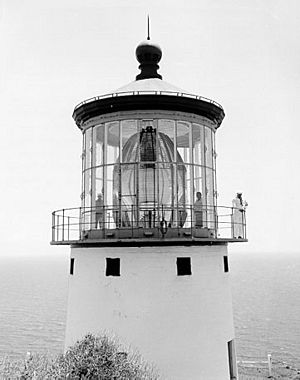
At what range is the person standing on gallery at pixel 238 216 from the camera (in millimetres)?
8547

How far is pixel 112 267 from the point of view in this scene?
7.46 m

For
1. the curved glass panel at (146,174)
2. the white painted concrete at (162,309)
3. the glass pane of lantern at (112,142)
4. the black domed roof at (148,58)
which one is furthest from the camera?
the black domed roof at (148,58)

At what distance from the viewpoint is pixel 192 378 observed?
286 inches

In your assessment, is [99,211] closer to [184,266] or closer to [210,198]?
[184,266]

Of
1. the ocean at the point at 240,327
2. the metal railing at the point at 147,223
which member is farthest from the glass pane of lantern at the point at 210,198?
the ocean at the point at 240,327

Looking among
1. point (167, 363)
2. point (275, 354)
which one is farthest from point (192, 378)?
point (275, 354)

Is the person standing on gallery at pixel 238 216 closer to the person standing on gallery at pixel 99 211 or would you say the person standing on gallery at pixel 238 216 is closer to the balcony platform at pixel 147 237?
the balcony platform at pixel 147 237

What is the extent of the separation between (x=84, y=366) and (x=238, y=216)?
166 inches

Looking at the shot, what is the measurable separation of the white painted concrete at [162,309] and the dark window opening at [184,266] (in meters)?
0.06

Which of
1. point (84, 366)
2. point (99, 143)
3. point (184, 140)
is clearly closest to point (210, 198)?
point (184, 140)

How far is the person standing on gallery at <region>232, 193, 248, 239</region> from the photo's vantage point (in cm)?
855

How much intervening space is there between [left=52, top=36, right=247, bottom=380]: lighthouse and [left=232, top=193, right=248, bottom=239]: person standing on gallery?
4 cm

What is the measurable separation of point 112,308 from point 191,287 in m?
1.28

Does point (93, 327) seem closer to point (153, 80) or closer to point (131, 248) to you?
point (131, 248)
